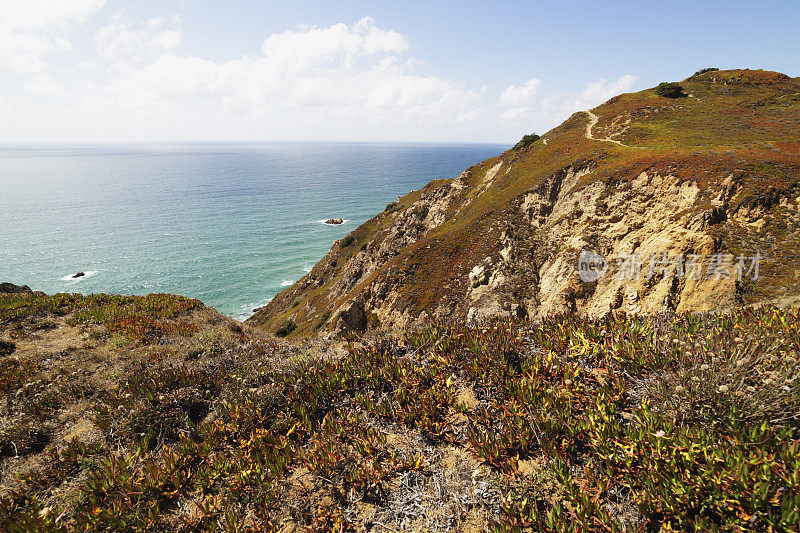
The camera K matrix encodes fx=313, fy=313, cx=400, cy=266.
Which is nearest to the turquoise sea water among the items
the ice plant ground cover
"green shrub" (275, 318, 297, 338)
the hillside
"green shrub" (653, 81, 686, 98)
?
"green shrub" (275, 318, 297, 338)

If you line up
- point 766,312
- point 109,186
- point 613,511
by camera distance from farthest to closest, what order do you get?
1. point 109,186
2. point 766,312
3. point 613,511

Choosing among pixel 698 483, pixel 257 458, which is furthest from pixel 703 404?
pixel 257 458

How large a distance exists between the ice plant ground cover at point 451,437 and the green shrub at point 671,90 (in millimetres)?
55377

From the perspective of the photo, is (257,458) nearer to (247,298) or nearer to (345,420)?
(345,420)

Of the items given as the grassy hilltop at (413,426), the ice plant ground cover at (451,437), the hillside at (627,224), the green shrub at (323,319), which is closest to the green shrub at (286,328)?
the hillside at (627,224)

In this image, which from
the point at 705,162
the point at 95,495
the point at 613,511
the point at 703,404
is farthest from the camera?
the point at 705,162

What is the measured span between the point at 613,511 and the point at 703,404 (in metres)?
2.15

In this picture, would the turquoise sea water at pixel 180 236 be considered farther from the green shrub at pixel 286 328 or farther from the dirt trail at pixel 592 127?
the dirt trail at pixel 592 127

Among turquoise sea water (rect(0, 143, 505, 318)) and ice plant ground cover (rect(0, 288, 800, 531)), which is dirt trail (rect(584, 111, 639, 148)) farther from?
turquoise sea water (rect(0, 143, 505, 318))

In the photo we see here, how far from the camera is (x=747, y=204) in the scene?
69.7 feet

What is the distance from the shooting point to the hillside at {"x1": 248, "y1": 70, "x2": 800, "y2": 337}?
20.9 m

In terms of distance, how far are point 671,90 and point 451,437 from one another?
63517 mm

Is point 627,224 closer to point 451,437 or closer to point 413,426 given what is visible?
point 451,437

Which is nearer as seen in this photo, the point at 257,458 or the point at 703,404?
the point at 703,404
